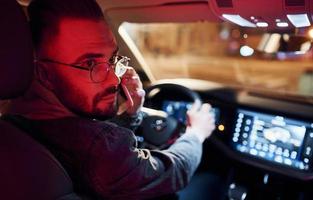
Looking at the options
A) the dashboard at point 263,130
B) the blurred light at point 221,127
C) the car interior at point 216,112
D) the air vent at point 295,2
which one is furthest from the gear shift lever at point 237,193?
the air vent at point 295,2

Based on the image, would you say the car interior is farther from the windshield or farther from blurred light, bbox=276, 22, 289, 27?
the windshield

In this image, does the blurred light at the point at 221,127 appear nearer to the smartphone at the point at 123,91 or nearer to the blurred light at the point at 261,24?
the smartphone at the point at 123,91

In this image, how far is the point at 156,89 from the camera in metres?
2.64

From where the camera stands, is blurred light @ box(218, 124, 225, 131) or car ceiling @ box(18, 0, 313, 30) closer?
car ceiling @ box(18, 0, 313, 30)

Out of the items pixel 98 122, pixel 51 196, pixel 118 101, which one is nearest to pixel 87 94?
pixel 98 122

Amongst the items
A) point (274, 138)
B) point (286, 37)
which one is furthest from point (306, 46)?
point (274, 138)

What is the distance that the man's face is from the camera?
5.55 ft

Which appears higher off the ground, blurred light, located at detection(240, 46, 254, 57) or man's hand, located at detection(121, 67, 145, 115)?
blurred light, located at detection(240, 46, 254, 57)

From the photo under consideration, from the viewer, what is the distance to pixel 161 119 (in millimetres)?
2469

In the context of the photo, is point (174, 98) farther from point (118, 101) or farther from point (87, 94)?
point (87, 94)

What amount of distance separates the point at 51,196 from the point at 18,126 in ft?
0.96

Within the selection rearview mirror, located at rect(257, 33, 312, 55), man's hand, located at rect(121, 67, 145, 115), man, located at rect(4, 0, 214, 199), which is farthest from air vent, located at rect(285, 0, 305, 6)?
man's hand, located at rect(121, 67, 145, 115)

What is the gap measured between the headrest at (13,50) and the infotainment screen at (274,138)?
1.30m

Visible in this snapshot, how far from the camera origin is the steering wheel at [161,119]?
2.43 meters
